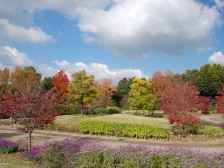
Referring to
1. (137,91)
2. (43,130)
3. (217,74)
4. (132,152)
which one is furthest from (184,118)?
(217,74)

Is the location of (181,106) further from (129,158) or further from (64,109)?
(64,109)

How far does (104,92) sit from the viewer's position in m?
86.1

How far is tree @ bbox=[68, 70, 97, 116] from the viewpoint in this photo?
60.6m

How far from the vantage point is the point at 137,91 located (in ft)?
217

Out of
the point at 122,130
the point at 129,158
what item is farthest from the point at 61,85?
the point at 129,158

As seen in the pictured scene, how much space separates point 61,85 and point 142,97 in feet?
56.9

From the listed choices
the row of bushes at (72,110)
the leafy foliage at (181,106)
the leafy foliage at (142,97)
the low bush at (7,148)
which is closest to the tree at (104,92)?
the row of bushes at (72,110)

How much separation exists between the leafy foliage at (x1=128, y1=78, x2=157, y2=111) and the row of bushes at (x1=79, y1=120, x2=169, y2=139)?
24.1 m

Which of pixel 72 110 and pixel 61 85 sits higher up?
pixel 61 85

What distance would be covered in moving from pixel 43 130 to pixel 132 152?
30.5m

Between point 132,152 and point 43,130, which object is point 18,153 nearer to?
point 132,152

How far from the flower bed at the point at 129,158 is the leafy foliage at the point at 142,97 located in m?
48.4

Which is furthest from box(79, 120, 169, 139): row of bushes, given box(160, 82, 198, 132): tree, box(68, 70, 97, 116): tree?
box(68, 70, 97, 116): tree

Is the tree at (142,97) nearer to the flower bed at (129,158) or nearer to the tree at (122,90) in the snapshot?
the tree at (122,90)
